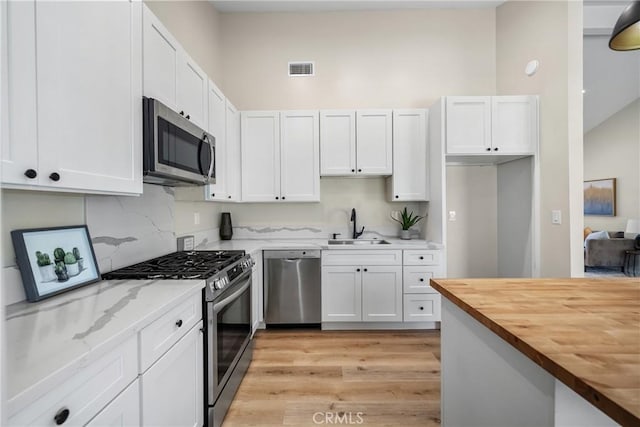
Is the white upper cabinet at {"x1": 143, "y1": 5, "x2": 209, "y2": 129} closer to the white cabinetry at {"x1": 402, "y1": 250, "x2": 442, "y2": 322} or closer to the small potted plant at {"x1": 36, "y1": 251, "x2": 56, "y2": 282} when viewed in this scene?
the small potted plant at {"x1": 36, "y1": 251, "x2": 56, "y2": 282}

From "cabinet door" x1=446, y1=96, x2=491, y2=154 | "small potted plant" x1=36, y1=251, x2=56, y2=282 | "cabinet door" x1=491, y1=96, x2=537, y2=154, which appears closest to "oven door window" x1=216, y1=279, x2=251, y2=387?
"small potted plant" x1=36, y1=251, x2=56, y2=282

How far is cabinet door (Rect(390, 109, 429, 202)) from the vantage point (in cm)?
332

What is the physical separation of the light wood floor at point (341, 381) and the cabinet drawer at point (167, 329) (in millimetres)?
835

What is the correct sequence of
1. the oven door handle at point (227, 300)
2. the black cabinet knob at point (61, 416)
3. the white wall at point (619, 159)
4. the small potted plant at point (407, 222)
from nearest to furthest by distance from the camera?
the black cabinet knob at point (61, 416) → the oven door handle at point (227, 300) → the small potted plant at point (407, 222) → the white wall at point (619, 159)

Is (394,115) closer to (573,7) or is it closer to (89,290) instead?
(573,7)

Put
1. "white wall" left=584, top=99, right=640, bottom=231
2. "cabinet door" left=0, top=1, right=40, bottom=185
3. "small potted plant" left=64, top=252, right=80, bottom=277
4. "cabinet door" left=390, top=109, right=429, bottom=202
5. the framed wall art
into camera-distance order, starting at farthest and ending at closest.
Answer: the framed wall art
"white wall" left=584, top=99, right=640, bottom=231
"cabinet door" left=390, top=109, right=429, bottom=202
"small potted plant" left=64, top=252, right=80, bottom=277
"cabinet door" left=0, top=1, right=40, bottom=185

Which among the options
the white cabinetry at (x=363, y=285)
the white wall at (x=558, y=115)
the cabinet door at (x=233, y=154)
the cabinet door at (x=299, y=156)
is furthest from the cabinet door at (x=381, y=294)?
the cabinet door at (x=233, y=154)

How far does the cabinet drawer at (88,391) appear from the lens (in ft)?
2.31

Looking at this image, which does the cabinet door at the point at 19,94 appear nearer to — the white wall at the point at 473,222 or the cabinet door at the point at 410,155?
the cabinet door at the point at 410,155

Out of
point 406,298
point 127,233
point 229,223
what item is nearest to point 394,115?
point 406,298

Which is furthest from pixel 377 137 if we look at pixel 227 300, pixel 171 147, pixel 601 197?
pixel 601 197

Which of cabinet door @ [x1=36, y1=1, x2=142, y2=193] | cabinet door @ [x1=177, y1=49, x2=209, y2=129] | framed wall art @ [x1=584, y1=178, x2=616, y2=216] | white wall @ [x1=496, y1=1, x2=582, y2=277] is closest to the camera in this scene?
cabinet door @ [x1=36, y1=1, x2=142, y2=193]

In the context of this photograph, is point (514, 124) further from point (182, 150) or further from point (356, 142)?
point (182, 150)

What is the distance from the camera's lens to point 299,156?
338 cm
